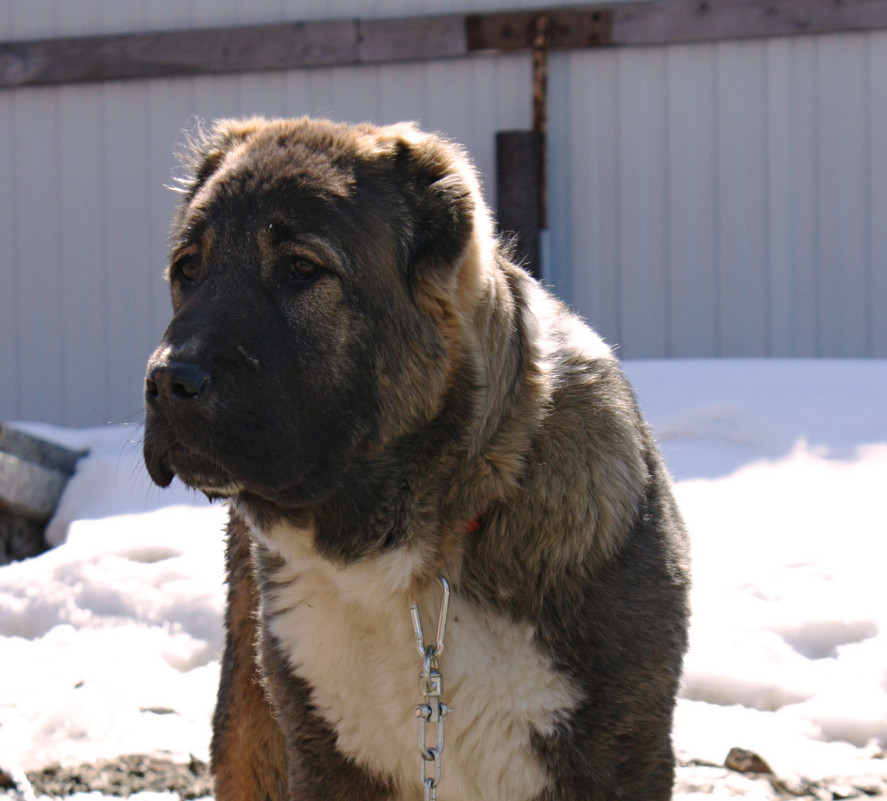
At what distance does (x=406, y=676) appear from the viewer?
89.2 inches

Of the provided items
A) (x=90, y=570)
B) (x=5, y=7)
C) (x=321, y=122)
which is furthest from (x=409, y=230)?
(x=5, y=7)

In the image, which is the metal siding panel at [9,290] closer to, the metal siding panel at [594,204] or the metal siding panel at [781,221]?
the metal siding panel at [594,204]

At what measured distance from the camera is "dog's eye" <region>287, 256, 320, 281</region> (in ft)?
7.43

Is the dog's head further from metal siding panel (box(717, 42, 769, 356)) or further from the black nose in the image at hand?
metal siding panel (box(717, 42, 769, 356))

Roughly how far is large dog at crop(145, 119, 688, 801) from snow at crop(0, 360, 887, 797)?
45.1 inches

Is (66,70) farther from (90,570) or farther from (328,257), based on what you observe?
(328,257)

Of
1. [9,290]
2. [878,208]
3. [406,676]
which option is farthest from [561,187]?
[406,676]

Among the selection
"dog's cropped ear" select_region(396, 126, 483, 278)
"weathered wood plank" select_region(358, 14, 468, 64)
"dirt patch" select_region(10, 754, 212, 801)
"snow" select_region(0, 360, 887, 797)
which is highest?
"weathered wood plank" select_region(358, 14, 468, 64)

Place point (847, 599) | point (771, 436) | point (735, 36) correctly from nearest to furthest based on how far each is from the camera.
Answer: point (847, 599)
point (771, 436)
point (735, 36)

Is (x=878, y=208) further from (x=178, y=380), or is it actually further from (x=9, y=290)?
(x=9, y=290)

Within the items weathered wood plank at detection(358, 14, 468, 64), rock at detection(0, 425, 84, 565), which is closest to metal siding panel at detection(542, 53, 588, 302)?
weathered wood plank at detection(358, 14, 468, 64)

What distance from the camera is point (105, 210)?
7688 mm

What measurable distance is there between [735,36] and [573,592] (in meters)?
5.51

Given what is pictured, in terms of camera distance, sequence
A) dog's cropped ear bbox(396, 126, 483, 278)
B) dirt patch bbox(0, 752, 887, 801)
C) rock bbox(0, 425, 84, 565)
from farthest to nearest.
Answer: rock bbox(0, 425, 84, 565), dirt patch bbox(0, 752, 887, 801), dog's cropped ear bbox(396, 126, 483, 278)
